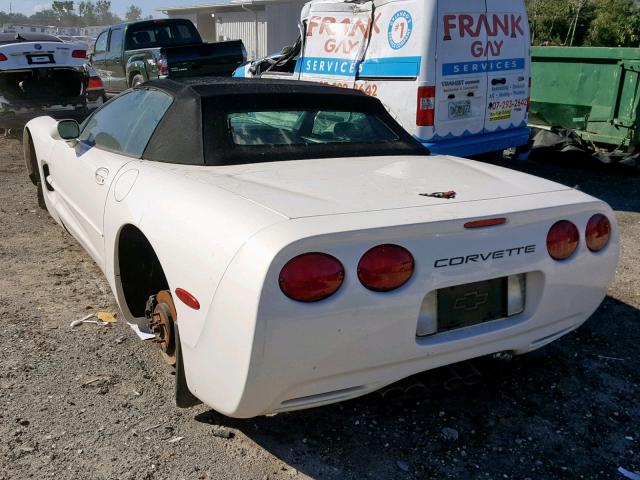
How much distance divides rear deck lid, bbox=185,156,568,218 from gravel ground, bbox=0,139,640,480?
906 mm

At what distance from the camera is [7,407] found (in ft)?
9.32

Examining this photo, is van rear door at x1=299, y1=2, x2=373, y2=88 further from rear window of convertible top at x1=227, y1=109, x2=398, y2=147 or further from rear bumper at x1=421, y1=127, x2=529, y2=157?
rear window of convertible top at x1=227, y1=109, x2=398, y2=147

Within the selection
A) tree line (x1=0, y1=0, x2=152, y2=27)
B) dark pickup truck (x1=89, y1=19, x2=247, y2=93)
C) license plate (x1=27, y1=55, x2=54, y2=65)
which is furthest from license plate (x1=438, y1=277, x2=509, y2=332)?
tree line (x1=0, y1=0, x2=152, y2=27)

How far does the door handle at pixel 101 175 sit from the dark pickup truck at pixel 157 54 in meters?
8.87

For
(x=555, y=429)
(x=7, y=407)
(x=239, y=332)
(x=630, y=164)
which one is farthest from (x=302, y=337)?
(x=630, y=164)

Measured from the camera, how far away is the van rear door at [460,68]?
624 cm

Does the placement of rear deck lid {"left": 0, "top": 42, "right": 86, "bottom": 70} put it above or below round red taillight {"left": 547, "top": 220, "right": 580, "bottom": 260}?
above

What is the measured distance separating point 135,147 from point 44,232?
2.48 m

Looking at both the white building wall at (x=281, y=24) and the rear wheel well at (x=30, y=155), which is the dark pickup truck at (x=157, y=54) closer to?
the rear wheel well at (x=30, y=155)

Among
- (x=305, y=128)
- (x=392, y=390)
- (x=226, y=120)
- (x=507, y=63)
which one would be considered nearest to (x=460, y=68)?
(x=507, y=63)

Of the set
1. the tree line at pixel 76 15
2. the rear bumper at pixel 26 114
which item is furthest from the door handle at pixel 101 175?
the tree line at pixel 76 15

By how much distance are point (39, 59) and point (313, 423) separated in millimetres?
8842

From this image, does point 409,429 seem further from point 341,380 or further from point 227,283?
point 227,283

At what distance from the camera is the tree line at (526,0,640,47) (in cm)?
1919
